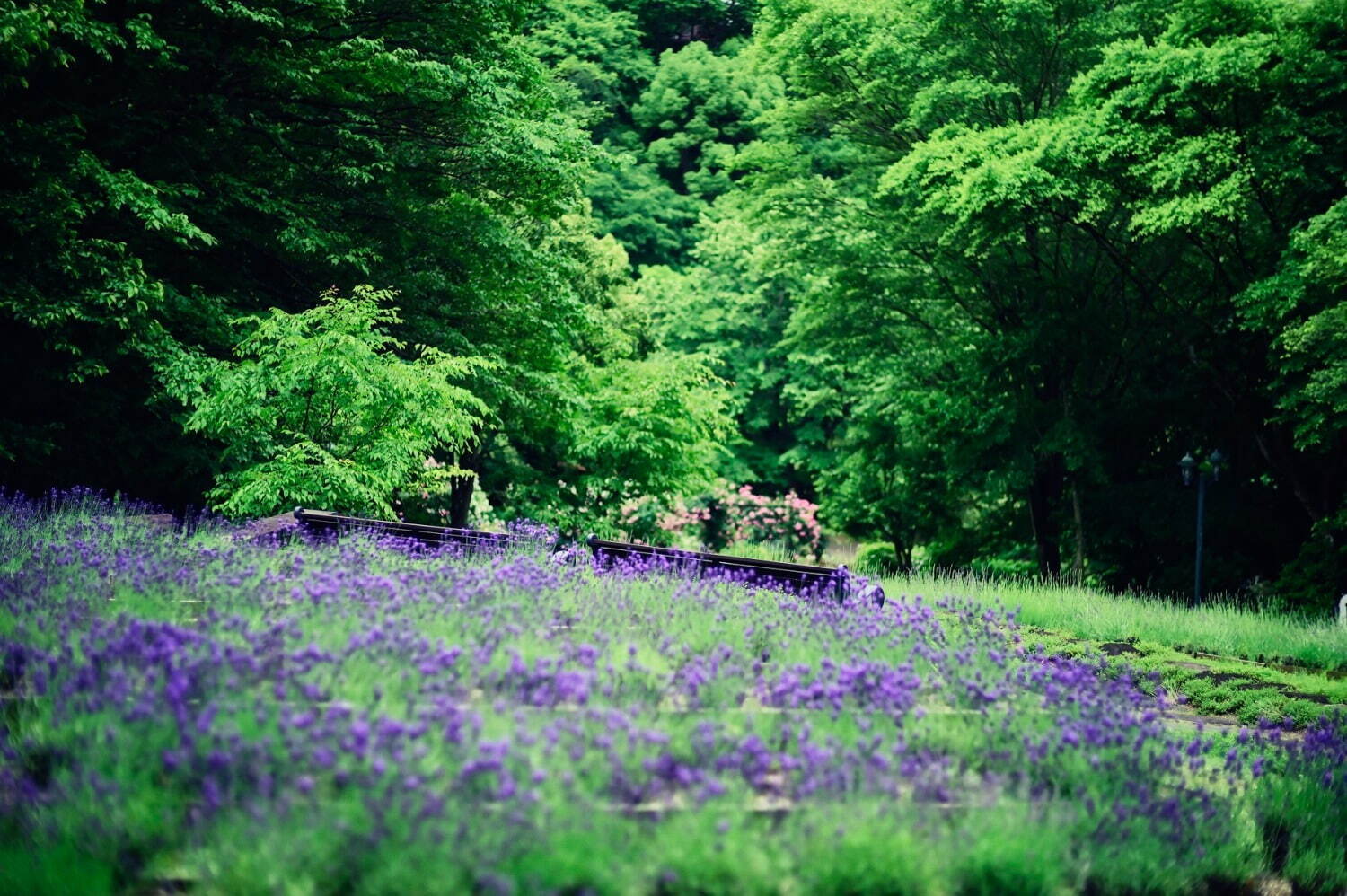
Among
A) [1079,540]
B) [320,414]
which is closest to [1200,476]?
[1079,540]

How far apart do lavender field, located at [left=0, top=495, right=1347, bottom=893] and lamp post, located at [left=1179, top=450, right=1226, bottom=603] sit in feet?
40.3

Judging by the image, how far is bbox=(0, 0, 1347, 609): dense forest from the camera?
11.7 meters

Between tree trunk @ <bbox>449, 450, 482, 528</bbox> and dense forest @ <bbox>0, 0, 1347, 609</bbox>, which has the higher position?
dense forest @ <bbox>0, 0, 1347, 609</bbox>

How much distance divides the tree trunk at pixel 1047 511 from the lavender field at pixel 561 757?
15.9 meters

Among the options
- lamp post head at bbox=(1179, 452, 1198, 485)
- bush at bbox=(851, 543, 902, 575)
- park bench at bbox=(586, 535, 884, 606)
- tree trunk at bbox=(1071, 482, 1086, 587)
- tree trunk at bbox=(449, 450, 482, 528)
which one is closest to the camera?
park bench at bbox=(586, 535, 884, 606)

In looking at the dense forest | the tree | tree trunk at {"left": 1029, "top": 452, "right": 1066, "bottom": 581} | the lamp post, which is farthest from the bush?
the tree

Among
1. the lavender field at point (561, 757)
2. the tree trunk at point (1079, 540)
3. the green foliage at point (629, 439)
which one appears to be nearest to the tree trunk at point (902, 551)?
the tree trunk at point (1079, 540)

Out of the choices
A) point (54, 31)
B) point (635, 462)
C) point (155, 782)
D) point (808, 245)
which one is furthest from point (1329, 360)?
point (54, 31)

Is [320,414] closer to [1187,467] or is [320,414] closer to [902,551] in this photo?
[1187,467]

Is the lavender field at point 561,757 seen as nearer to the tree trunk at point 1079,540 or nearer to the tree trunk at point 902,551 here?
the tree trunk at point 1079,540

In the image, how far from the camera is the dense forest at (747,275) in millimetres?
11672

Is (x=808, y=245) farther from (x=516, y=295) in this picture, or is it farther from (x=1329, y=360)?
(x=1329, y=360)

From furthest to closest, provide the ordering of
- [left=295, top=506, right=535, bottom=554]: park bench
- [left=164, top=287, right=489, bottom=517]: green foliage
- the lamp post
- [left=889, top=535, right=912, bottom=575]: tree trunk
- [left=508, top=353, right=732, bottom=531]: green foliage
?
[left=889, top=535, right=912, bottom=575]: tree trunk, [left=508, top=353, right=732, bottom=531]: green foliage, the lamp post, [left=164, top=287, right=489, bottom=517]: green foliage, [left=295, top=506, right=535, bottom=554]: park bench

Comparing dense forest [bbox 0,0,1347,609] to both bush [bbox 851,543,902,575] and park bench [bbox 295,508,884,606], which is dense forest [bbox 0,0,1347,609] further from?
park bench [bbox 295,508,884,606]
